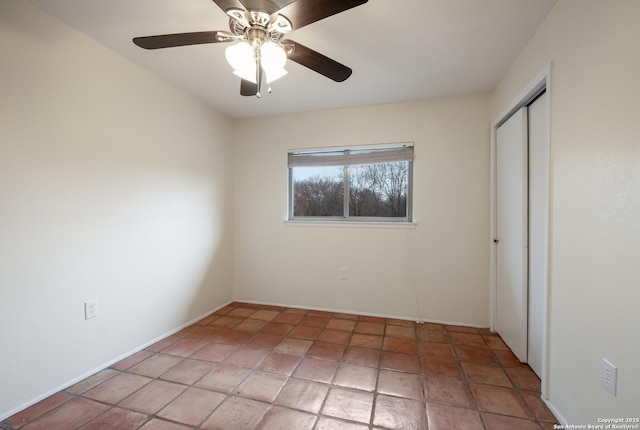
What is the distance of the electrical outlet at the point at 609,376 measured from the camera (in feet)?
3.48

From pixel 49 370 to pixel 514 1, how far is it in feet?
11.4

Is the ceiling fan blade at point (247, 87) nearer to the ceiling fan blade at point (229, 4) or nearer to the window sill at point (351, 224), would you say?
the ceiling fan blade at point (229, 4)

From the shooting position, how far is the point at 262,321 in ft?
9.01

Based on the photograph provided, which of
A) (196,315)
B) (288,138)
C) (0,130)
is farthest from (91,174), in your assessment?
(288,138)

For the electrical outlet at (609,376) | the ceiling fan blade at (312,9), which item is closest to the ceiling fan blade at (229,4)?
the ceiling fan blade at (312,9)

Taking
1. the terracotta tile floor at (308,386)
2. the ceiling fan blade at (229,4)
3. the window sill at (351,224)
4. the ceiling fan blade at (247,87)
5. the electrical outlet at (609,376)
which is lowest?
the terracotta tile floor at (308,386)

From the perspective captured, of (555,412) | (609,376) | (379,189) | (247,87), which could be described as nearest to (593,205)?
(609,376)

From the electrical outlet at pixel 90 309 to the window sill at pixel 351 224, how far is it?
1843mm

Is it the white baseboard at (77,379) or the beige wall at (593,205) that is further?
the white baseboard at (77,379)

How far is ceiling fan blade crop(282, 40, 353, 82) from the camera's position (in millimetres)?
1408

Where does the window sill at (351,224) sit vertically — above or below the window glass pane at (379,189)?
below

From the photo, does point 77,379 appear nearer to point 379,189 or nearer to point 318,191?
point 318,191

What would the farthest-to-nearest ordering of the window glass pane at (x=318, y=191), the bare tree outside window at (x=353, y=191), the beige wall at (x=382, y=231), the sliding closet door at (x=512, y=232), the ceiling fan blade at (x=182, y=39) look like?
the window glass pane at (x=318, y=191), the bare tree outside window at (x=353, y=191), the beige wall at (x=382, y=231), the sliding closet door at (x=512, y=232), the ceiling fan blade at (x=182, y=39)

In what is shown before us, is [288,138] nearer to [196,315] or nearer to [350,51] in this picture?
[350,51]
